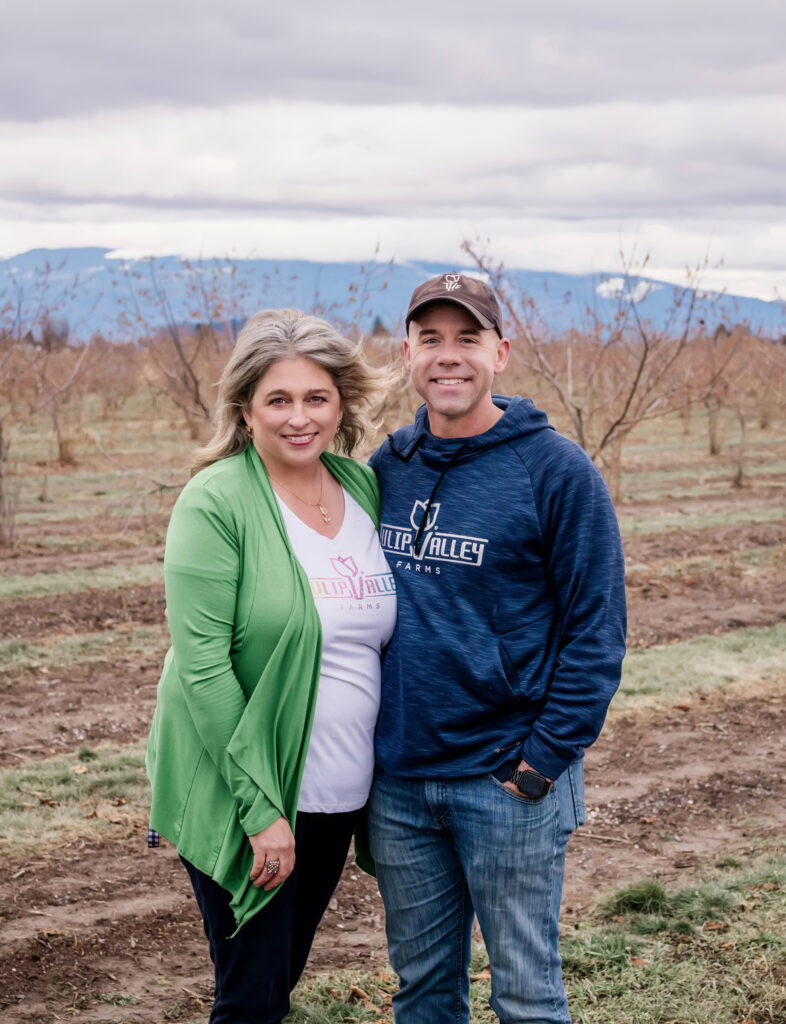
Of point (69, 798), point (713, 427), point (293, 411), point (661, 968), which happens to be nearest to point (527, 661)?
point (293, 411)

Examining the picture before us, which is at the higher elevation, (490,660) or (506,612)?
(506,612)

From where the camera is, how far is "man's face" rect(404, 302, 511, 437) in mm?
2408

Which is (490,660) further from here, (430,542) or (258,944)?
(258,944)

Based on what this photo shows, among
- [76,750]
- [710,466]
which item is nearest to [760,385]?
[710,466]

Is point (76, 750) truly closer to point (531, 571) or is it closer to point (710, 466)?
point (531, 571)

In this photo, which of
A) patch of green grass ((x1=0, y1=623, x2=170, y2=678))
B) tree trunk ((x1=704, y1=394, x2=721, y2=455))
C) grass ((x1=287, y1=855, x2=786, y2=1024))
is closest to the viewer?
grass ((x1=287, y1=855, x2=786, y2=1024))

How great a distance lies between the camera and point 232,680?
7.31 feet

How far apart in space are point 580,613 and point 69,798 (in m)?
3.85

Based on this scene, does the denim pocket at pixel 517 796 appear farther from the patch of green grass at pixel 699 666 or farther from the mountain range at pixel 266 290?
the mountain range at pixel 266 290

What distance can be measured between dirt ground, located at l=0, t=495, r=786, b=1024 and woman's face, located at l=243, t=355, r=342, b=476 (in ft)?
6.74

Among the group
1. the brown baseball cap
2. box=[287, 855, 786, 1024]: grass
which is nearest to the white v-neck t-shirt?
the brown baseball cap

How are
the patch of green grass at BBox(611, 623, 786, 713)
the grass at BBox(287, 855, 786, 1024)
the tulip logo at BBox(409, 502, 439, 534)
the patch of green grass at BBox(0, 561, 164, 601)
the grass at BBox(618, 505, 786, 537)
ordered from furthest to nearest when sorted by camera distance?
the grass at BBox(618, 505, 786, 537) < the patch of green grass at BBox(0, 561, 164, 601) < the patch of green grass at BBox(611, 623, 786, 713) < the grass at BBox(287, 855, 786, 1024) < the tulip logo at BBox(409, 502, 439, 534)

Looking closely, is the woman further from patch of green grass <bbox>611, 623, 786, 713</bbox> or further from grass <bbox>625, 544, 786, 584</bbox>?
grass <bbox>625, 544, 786, 584</bbox>

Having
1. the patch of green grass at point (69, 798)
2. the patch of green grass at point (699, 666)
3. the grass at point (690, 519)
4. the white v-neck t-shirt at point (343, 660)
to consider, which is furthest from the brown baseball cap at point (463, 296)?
the grass at point (690, 519)
